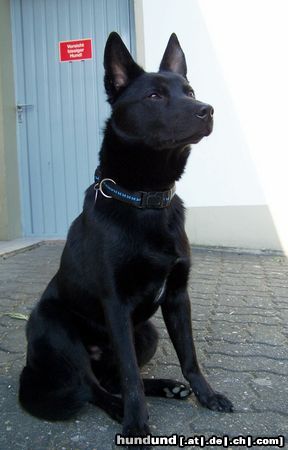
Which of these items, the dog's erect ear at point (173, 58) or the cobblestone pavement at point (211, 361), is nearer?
the cobblestone pavement at point (211, 361)

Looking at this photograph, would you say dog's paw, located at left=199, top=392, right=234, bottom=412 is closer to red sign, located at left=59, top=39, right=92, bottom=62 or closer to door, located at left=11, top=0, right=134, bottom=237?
door, located at left=11, top=0, right=134, bottom=237

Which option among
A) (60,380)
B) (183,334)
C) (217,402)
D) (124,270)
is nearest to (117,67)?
(124,270)

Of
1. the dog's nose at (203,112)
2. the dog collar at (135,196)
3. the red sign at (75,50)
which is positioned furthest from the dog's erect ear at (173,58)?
the red sign at (75,50)

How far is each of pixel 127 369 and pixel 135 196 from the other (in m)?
0.66

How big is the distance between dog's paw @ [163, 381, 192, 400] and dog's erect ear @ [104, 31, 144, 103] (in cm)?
126

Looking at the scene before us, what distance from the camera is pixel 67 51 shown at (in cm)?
541

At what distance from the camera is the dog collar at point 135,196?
1839mm

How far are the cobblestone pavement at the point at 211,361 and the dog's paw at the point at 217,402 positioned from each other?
0.03 m

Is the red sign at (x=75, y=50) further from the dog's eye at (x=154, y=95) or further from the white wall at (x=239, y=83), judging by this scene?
the dog's eye at (x=154, y=95)

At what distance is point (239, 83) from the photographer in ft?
15.8

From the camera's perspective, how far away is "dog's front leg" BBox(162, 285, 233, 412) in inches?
74.8

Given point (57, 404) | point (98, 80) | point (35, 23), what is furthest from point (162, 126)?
point (35, 23)

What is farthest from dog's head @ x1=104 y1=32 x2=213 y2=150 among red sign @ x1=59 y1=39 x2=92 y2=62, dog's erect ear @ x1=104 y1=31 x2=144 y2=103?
red sign @ x1=59 y1=39 x2=92 y2=62

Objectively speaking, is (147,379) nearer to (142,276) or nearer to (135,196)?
(142,276)
